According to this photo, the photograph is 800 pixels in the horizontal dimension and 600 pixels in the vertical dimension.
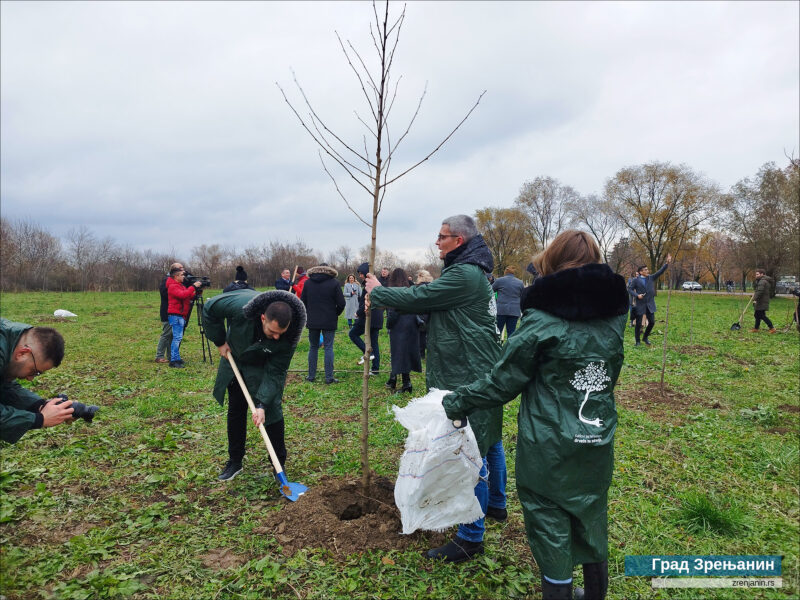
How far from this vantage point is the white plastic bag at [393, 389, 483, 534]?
2518 mm

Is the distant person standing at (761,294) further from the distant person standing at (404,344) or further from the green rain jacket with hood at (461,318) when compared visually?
the green rain jacket with hood at (461,318)

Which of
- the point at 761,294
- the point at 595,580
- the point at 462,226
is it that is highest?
the point at 462,226

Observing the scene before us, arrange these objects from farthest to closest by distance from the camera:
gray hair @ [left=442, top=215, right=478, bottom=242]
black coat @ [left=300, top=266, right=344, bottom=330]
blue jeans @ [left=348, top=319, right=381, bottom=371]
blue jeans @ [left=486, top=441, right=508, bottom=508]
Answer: blue jeans @ [left=348, top=319, right=381, bottom=371], black coat @ [left=300, top=266, right=344, bottom=330], blue jeans @ [left=486, top=441, right=508, bottom=508], gray hair @ [left=442, top=215, right=478, bottom=242]

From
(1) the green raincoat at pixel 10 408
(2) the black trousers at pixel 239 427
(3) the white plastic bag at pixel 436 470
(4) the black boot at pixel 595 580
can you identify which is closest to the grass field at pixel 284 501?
(2) the black trousers at pixel 239 427

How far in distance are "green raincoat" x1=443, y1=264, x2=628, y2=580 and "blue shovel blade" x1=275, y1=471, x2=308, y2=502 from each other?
2.14 m

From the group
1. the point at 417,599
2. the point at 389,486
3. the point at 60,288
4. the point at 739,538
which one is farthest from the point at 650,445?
the point at 60,288

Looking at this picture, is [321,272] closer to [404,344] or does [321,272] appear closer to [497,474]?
[404,344]

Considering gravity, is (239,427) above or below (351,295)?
below

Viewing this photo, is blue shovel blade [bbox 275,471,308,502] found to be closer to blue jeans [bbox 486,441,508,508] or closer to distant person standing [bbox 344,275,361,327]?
blue jeans [bbox 486,441,508,508]

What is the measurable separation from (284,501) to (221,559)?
28.3 inches

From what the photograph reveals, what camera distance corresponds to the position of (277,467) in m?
3.45

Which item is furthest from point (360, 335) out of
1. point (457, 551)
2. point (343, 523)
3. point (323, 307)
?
point (457, 551)

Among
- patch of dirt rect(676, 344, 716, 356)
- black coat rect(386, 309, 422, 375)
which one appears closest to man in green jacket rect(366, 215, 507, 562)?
black coat rect(386, 309, 422, 375)

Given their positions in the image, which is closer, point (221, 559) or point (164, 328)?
point (221, 559)
